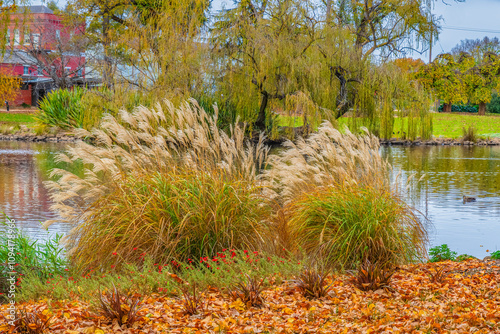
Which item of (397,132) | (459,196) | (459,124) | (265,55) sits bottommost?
(459,196)

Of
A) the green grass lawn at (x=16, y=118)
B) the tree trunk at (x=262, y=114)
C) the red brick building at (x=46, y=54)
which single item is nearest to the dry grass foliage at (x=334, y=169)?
the tree trunk at (x=262, y=114)

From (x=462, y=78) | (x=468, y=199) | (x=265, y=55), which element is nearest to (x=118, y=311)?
(x=468, y=199)

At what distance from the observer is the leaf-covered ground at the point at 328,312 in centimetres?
364

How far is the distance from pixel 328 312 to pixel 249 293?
61 centimetres

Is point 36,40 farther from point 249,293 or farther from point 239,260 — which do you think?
point 249,293

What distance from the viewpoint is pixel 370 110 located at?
20.7 m

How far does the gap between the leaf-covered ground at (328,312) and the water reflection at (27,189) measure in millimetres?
4470

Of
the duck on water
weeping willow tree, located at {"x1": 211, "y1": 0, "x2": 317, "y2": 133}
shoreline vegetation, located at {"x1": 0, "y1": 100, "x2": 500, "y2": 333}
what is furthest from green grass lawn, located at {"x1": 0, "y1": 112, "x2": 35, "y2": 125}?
shoreline vegetation, located at {"x1": 0, "y1": 100, "x2": 500, "y2": 333}

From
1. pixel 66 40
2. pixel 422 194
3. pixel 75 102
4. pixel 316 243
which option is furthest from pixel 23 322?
pixel 66 40

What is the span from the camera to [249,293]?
13.5 feet

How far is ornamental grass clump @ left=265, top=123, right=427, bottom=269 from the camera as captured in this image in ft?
17.4

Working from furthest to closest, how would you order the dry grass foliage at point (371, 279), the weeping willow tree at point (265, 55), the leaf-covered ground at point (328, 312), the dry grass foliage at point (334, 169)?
the weeping willow tree at point (265, 55), the dry grass foliage at point (334, 169), the dry grass foliage at point (371, 279), the leaf-covered ground at point (328, 312)

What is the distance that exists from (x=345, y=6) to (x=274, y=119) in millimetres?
6760

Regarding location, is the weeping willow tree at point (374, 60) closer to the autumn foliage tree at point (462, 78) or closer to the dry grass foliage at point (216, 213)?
the dry grass foliage at point (216, 213)
